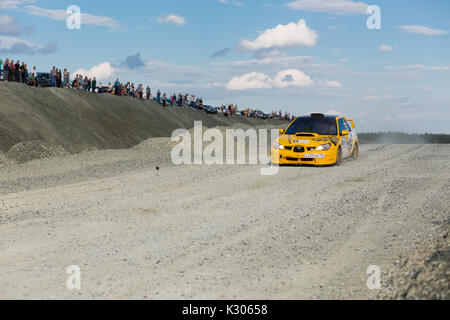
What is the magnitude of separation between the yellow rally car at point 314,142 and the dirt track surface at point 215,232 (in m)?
2.36

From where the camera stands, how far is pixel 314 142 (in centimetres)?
1642

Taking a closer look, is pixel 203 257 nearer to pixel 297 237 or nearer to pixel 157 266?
pixel 157 266

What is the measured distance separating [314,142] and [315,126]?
59.7 inches

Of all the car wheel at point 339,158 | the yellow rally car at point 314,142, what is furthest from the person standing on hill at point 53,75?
the car wheel at point 339,158

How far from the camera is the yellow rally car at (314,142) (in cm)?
1630

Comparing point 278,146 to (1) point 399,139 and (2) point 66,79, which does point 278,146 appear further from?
(1) point 399,139

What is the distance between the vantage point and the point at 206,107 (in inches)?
2511

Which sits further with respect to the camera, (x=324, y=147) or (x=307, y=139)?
(x=307, y=139)

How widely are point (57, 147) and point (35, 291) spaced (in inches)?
845

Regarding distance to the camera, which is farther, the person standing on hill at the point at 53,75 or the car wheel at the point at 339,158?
the person standing on hill at the point at 53,75

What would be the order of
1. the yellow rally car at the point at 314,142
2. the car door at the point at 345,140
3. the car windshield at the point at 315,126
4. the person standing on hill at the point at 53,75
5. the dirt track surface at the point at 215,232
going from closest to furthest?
1. the dirt track surface at the point at 215,232
2. the yellow rally car at the point at 314,142
3. the car windshield at the point at 315,126
4. the car door at the point at 345,140
5. the person standing on hill at the point at 53,75
